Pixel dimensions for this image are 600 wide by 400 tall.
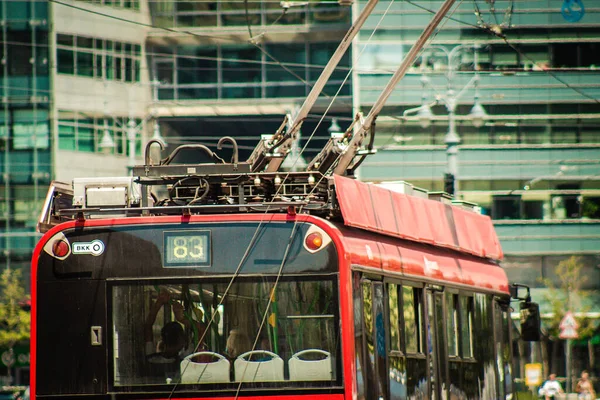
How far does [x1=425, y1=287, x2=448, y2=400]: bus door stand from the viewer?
10.4m

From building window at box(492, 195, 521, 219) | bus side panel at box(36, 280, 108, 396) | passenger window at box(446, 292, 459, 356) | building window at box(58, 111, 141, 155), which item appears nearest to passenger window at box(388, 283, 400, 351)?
passenger window at box(446, 292, 459, 356)

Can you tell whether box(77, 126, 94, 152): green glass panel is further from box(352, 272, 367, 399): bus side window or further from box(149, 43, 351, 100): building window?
box(352, 272, 367, 399): bus side window

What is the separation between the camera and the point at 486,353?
12422 millimetres

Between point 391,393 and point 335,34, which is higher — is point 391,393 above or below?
below

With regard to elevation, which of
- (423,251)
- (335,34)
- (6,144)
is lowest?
(423,251)

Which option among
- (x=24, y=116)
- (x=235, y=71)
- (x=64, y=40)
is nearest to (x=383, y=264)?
(x=235, y=71)

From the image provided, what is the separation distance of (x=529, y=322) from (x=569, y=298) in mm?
28657

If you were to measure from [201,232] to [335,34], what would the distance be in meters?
41.5

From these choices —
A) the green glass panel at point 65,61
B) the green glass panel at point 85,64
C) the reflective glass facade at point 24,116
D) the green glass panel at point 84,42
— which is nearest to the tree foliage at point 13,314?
the reflective glass facade at point 24,116

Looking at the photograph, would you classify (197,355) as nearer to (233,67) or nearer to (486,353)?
(486,353)

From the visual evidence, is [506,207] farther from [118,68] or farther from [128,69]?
[118,68]

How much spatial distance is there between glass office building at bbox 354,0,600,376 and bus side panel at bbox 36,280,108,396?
113ft

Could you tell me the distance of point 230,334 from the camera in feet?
28.6

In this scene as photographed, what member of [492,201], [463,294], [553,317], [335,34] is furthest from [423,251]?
[335,34]
